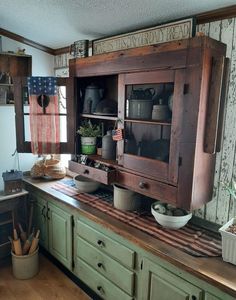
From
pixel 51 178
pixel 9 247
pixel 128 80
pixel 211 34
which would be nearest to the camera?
pixel 211 34

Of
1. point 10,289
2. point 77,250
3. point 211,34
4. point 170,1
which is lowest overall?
point 10,289

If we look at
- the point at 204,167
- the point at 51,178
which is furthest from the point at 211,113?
the point at 51,178

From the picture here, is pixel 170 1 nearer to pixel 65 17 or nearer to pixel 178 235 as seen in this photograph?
pixel 65 17

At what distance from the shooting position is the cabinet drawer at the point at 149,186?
5.29 feet

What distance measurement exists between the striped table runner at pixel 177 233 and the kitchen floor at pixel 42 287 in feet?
2.56

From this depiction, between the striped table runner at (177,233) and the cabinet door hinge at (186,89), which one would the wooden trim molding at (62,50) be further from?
the cabinet door hinge at (186,89)

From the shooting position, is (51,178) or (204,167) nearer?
(204,167)

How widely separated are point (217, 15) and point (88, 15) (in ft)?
2.89

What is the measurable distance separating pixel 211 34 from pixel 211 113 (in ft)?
1.75

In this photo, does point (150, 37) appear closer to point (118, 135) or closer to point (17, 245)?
point (118, 135)

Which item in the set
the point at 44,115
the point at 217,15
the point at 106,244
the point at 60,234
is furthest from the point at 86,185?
the point at 217,15

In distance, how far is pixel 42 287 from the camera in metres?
2.29

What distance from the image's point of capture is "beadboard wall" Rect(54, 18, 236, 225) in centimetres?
159

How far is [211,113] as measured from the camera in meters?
1.50
